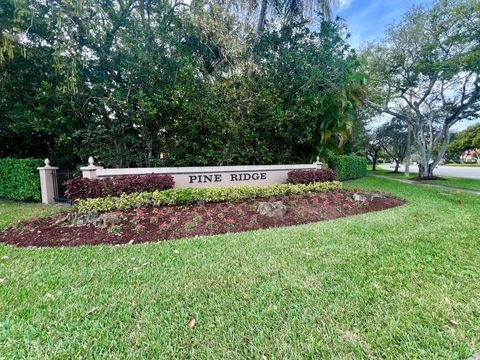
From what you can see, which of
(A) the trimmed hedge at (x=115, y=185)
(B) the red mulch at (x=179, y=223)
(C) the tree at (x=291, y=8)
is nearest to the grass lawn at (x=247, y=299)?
(B) the red mulch at (x=179, y=223)

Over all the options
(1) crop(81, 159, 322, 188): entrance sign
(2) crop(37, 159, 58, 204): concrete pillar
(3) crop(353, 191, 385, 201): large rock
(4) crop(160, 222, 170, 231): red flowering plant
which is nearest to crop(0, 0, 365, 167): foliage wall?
(1) crop(81, 159, 322, 188): entrance sign

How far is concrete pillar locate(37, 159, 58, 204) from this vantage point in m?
7.11

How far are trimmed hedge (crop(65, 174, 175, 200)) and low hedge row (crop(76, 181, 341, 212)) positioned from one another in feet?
0.59

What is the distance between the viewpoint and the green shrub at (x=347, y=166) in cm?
1518

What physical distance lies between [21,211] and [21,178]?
192cm

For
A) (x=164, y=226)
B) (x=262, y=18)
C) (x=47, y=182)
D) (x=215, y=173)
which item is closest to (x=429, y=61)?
(x=262, y=18)

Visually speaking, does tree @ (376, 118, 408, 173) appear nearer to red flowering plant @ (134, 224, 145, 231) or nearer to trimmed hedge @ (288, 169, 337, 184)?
trimmed hedge @ (288, 169, 337, 184)

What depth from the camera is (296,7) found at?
8.42m

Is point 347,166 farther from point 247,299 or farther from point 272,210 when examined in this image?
point 247,299

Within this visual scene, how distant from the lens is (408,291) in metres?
2.38

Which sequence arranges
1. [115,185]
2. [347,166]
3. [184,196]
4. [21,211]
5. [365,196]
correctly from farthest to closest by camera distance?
[347,166], [365,196], [184,196], [21,211], [115,185]

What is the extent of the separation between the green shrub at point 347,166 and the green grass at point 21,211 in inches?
563

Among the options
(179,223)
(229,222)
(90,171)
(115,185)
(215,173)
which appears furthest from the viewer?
(215,173)

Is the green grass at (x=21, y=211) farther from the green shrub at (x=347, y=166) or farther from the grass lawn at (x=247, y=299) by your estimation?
the green shrub at (x=347, y=166)
